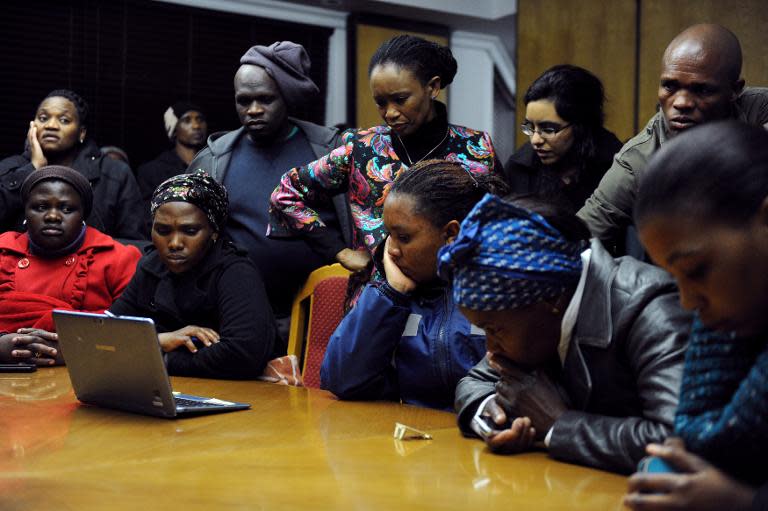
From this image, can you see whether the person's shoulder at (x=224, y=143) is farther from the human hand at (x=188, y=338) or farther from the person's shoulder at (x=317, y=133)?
the human hand at (x=188, y=338)

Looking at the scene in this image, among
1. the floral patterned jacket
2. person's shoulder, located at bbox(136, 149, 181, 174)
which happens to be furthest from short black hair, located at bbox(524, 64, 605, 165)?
person's shoulder, located at bbox(136, 149, 181, 174)

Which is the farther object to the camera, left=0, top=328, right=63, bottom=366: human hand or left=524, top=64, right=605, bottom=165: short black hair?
left=524, top=64, right=605, bottom=165: short black hair

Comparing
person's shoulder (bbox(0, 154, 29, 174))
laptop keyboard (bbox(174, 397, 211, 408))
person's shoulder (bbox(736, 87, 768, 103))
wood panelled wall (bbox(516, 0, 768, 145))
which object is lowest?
laptop keyboard (bbox(174, 397, 211, 408))

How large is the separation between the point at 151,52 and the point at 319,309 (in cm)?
469

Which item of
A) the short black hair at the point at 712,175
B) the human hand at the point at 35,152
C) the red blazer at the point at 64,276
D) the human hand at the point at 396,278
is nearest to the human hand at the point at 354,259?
the human hand at the point at 396,278

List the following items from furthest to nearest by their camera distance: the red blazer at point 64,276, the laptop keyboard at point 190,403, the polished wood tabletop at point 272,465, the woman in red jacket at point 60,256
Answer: the woman in red jacket at point 60,256, the red blazer at point 64,276, the laptop keyboard at point 190,403, the polished wood tabletop at point 272,465

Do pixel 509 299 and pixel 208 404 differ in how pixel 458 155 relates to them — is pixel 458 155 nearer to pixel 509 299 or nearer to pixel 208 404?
pixel 208 404

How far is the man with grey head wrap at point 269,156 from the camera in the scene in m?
3.29

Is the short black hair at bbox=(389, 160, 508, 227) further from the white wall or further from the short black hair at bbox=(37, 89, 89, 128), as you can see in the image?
the white wall

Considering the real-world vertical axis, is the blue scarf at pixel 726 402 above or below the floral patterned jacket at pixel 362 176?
below

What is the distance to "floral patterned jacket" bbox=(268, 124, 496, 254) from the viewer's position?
273 cm

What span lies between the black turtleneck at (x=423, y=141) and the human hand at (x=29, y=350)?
1185 millimetres

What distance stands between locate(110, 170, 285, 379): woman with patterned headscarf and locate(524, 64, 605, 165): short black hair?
3.52 ft

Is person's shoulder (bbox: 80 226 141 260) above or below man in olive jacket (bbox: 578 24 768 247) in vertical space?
below
